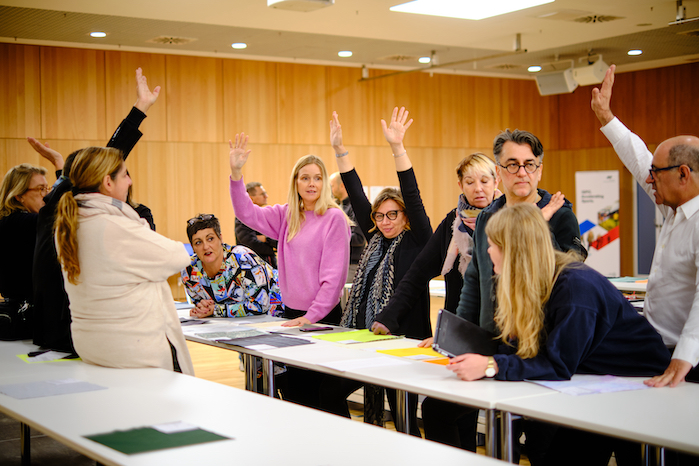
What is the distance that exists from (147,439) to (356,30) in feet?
24.0

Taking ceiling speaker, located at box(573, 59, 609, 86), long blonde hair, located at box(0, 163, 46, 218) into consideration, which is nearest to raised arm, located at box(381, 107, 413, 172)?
long blonde hair, located at box(0, 163, 46, 218)

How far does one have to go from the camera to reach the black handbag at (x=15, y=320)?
3.29m

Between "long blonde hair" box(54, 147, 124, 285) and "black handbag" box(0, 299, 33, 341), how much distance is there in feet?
Answer: 3.53

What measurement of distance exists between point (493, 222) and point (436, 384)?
1.74 ft

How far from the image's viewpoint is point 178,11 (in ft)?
23.9

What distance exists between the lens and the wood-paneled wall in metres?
8.85

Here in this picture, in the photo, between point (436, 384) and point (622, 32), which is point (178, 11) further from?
point (436, 384)

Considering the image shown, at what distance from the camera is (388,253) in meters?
3.29

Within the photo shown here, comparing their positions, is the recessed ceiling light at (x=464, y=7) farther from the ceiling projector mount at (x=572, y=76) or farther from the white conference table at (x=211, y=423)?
the white conference table at (x=211, y=423)

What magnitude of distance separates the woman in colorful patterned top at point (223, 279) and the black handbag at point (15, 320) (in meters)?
0.87

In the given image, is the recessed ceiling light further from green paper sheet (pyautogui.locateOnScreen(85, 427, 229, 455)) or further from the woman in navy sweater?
green paper sheet (pyautogui.locateOnScreen(85, 427, 229, 455))

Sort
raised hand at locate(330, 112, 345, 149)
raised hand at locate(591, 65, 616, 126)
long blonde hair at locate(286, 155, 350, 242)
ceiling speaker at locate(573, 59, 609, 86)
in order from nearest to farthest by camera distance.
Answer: raised hand at locate(591, 65, 616, 126) < long blonde hair at locate(286, 155, 350, 242) < raised hand at locate(330, 112, 345, 149) < ceiling speaker at locate(573, 59, 609, 86)

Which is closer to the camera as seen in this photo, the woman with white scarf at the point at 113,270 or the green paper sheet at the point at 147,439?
the green paper sheet at the point at 147,439

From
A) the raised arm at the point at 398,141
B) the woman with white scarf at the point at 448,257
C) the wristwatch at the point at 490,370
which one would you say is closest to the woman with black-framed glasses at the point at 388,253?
the raised arm at the point at 398,141
